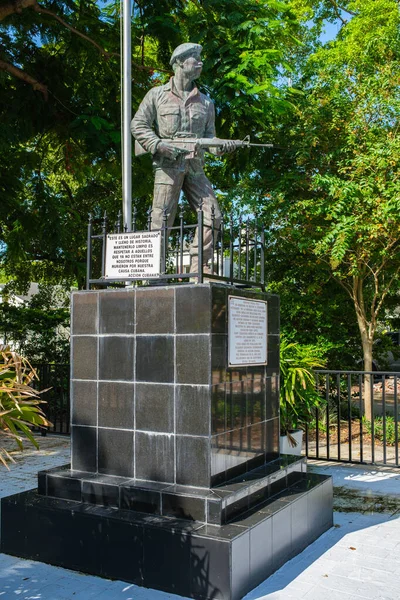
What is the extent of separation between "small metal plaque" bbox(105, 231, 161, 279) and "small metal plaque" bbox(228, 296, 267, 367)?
0.76m

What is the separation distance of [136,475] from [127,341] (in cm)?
117

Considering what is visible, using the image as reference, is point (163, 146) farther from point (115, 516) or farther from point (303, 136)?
point (303, 136)

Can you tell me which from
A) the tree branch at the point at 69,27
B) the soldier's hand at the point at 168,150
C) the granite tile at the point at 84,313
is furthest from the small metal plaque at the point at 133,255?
the tree branch at the point at 69,27

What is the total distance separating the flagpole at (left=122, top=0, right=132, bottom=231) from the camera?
621 centimetres

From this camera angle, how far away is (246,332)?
5371 mm

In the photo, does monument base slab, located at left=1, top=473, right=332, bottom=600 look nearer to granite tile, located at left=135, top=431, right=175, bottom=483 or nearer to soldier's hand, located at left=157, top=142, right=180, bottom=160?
granite tile, located at left=135, top=431, right=175, bottom=483

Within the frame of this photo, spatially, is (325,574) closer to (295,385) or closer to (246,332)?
(246,332)

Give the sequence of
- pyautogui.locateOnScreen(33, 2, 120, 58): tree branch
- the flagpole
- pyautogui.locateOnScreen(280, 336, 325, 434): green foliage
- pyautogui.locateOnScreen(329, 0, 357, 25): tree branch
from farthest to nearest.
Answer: pyautogui.locateOnScreen(329, 0, 357, 25): tree branch, pyautogui.locateOnScreen(33, 2, 120, 58): tree branch, pyautogui.locateOnScreen(280, 336, 325, 434): green foliage, the flagpole

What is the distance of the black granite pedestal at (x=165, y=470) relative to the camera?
4.38m

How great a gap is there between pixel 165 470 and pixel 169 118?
11.0 ft

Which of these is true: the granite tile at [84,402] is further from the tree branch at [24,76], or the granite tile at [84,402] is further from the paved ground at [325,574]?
the tree branch at [24,76]

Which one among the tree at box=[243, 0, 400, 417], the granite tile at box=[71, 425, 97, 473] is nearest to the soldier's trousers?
the granite tile at box=[71, 425, 97, 473]

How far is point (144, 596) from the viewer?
4254 mm

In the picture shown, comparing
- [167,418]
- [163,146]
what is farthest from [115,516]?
[163,146]
